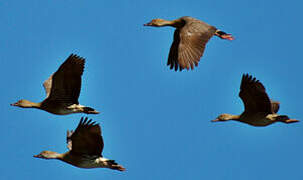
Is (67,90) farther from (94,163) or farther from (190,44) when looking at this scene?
(190,44)

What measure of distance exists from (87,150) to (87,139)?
47cm

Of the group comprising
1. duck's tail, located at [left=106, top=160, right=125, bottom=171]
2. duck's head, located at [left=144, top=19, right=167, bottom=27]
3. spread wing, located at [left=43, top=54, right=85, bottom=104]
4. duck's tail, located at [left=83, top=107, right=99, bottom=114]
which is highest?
duck's head, located at [left=144, top=19, right=167, bottom=27]

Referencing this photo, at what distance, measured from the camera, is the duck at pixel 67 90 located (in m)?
21.2

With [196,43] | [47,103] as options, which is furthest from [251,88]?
[47,103]

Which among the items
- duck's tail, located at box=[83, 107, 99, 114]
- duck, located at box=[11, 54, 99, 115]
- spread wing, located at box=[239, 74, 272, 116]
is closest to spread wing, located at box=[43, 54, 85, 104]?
duck, located at box=[11, 54, 99, 115]

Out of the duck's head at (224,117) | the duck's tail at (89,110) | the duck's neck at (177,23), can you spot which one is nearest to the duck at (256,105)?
the duck's head at (224,117)

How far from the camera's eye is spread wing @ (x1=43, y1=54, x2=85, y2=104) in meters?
21.2

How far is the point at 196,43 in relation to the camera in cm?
2014

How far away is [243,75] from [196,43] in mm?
1549

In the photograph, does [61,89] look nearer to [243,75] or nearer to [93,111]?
[93,111]

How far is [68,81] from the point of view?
21.3 m

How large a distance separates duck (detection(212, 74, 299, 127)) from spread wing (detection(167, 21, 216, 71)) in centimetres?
145

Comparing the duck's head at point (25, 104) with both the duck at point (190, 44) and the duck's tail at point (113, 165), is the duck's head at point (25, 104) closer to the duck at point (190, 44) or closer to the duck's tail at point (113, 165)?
the duck's tail at point (113, 165)

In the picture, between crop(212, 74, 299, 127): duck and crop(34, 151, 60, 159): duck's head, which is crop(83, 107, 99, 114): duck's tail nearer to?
crop(34, 151, 60, 159): duck's head
